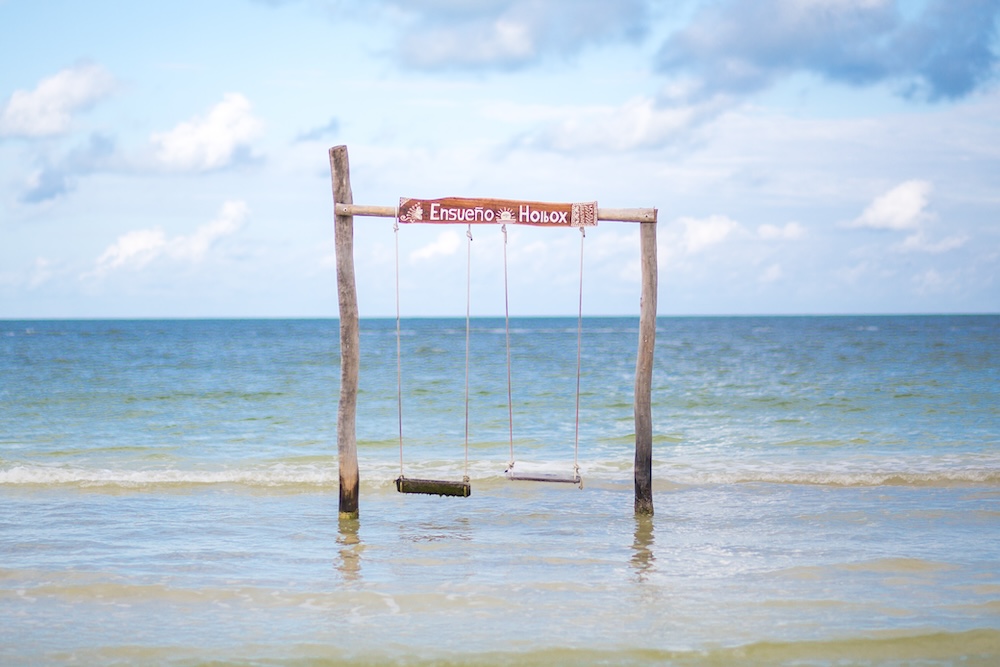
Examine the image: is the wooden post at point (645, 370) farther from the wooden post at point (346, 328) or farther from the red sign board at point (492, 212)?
the wooden post at point (346, 328)

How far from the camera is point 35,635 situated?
6641 mm

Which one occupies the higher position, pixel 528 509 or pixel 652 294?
pixel 652 294

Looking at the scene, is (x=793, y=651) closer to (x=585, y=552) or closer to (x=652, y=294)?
(x=585, y=552)

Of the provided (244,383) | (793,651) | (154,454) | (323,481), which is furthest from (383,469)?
(244,383)

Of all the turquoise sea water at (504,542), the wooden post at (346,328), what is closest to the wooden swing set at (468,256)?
the wooden post at (346,328)

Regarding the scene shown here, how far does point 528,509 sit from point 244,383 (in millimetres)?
23186

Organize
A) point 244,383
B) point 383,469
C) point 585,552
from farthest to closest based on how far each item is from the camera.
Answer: point 244,383 < point 383,469 < point 585,552

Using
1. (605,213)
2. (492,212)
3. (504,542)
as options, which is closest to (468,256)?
(492,212)

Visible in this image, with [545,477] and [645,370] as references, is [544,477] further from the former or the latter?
[645,370]

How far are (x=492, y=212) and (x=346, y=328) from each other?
2030 millimetres

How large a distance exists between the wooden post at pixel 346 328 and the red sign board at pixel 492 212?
2.32 ft

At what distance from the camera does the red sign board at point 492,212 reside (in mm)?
9602

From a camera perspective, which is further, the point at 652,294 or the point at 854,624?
the point at 652,294

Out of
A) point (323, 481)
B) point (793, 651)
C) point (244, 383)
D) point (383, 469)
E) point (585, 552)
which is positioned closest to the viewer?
point (793, 651)
